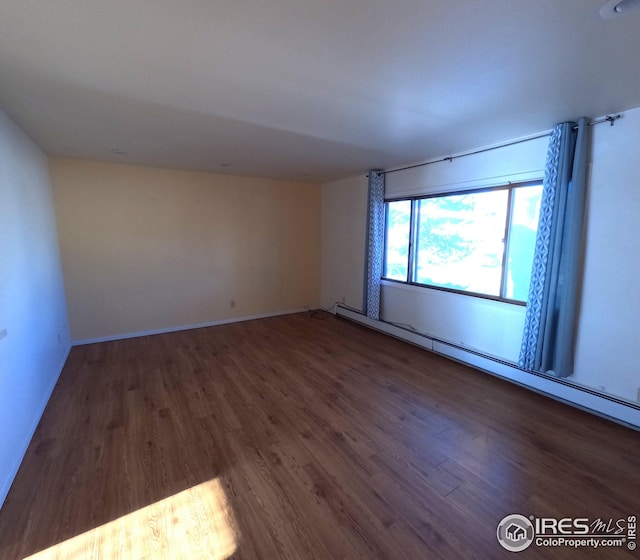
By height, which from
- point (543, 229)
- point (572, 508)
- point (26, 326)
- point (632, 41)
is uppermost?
point (632, 41)

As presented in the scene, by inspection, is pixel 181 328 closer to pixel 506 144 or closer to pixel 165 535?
pixel 165 535

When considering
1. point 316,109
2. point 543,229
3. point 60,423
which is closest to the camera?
point 316,109

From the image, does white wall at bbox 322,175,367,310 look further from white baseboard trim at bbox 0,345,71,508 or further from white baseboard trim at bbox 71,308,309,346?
white baseboard trim at bbox 0,345,71,508

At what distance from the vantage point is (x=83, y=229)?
153 inches

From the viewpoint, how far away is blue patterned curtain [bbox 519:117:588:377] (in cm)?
250

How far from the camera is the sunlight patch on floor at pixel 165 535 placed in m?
1.42

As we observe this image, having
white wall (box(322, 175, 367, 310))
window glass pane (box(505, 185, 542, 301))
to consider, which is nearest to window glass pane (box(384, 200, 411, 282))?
white wall (box(322, 175, 367, 310))

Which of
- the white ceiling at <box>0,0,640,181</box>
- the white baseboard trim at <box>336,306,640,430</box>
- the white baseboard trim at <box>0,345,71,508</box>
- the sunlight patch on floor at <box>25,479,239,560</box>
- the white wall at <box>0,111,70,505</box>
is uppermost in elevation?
the white ceiling at <box>0,0,640,181</box>

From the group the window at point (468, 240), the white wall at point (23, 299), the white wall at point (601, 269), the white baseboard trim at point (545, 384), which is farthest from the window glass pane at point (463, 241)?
the white wall at point (23, 299)

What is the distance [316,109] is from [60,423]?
3.21 metres

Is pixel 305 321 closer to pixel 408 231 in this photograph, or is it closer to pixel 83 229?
pixel 408 231

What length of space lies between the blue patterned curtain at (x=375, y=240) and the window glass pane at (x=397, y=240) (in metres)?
0.14

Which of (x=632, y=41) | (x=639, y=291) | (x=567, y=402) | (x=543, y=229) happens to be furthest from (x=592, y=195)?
(x=567, y=402)

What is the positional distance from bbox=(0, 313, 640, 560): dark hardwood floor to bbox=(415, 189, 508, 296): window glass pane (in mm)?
1146
